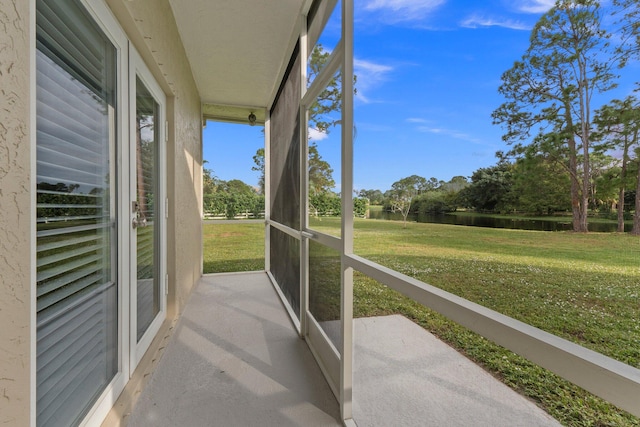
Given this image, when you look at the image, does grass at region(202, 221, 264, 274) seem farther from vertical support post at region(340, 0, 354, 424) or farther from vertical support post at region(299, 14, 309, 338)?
vertical support post at region(340, 0, 354, 424)

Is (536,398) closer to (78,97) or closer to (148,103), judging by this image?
(78,97)

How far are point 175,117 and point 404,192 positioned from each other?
7.89 feet

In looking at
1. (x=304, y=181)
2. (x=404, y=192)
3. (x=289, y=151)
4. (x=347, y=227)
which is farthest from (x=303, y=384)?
(x=289, y=151)

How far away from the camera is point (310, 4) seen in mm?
2312

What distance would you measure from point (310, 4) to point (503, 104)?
2226mm

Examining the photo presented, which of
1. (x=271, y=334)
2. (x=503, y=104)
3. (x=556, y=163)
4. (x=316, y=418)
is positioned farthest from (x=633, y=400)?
(x=271, y=334)

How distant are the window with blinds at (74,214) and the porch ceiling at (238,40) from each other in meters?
1.29

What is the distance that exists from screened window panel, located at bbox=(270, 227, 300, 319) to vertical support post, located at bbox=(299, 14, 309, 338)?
0.30 metres

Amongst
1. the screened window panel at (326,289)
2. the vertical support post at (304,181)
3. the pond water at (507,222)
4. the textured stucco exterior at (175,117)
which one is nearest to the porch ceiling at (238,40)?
the textured stucco exterior at (175,117)

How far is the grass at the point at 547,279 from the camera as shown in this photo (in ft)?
1.69

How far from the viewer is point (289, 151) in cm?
312

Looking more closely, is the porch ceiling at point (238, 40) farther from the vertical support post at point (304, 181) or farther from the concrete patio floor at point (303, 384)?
the concrete patio floor at point (303, 384)
